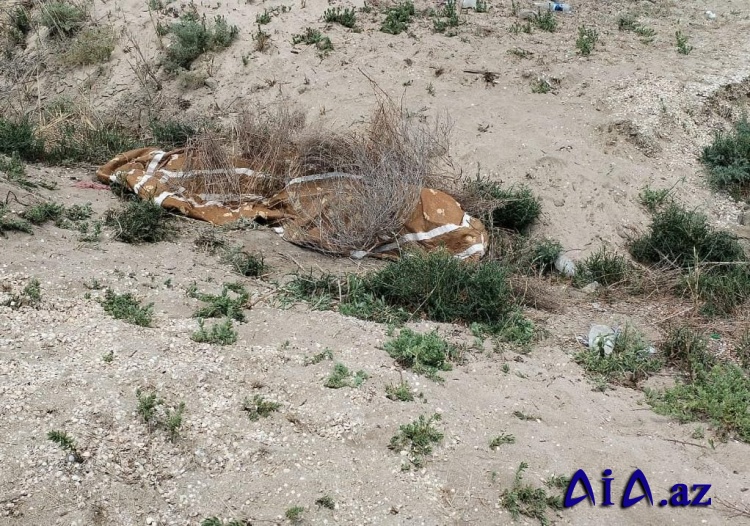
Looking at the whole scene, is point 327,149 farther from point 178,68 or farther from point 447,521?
point 447,521

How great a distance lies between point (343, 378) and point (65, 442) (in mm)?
1343

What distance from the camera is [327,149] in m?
6.32

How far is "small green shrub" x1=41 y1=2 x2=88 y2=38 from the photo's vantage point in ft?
29.4

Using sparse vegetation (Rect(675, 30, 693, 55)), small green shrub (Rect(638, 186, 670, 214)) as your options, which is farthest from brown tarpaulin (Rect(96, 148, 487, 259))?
sparse vegetation (Rect(675, 30, 693, 55))

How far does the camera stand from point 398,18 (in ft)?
28.1

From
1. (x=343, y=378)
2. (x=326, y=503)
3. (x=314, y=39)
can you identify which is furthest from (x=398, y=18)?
(x=326, y=503)

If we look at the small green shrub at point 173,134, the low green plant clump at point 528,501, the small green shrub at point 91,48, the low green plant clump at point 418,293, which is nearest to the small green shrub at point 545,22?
the small green shrub at point 173,134

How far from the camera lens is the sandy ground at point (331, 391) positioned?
3404 millimetres

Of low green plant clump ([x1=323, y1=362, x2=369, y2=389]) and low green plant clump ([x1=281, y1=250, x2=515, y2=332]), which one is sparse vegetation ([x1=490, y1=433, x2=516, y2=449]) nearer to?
low green plant clump ([x1=323, y1=362, x2=369, y2=389])

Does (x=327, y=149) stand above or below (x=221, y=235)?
above

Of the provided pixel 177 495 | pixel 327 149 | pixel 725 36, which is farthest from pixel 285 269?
pixel 725 36

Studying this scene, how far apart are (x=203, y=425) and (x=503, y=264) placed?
2.85 metres

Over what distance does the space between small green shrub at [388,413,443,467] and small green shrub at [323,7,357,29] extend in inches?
222

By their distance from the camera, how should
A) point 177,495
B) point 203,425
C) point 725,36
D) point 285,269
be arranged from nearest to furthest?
point 177,495 < point 203,425 < point 285,269 < point 725,36
